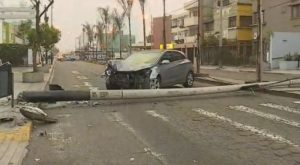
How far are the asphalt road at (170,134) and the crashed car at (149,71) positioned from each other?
253cm

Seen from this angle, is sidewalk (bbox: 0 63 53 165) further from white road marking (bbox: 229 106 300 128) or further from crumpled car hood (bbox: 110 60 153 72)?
crumpled car hood (bbox: 110 60 153 72)

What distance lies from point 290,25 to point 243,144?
151 ft

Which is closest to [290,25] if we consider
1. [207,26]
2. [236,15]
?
[236,15]

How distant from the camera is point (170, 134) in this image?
34.3 feet

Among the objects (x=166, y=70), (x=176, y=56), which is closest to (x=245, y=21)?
(x=176, y=56)

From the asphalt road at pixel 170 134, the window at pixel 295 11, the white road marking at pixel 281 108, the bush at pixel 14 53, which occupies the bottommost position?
the asphalt road at pixel 170 134

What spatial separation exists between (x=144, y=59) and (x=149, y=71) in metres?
1.30

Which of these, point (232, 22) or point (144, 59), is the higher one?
point (232, 22)

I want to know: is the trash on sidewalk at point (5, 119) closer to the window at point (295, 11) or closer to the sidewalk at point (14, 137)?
the sidewalk at point (14, 137)

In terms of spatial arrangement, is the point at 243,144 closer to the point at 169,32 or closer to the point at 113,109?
the point at 113,109

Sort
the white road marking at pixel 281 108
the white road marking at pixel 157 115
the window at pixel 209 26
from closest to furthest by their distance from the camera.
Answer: the white road marking at pixel 157 115 < the white road marking at pixel 281 108 < the window at pixel 209 26

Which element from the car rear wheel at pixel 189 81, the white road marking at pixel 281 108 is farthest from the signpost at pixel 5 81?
the car rear wheel at pixel 189 81

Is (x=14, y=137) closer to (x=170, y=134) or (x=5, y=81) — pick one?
(x=170, y=134)

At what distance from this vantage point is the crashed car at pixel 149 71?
61.4 feet
